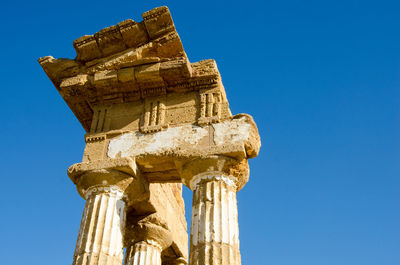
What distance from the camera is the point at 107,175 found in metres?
9.22

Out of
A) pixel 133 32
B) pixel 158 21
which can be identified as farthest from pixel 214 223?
pixel 133 32

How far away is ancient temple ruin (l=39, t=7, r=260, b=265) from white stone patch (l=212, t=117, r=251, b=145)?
21 millimetres

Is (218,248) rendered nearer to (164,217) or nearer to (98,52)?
(164,217)

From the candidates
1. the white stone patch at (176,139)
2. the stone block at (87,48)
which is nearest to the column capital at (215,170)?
the white stone patch at (176,139)

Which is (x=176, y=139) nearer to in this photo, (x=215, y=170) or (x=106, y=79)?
(x=215, y=170)

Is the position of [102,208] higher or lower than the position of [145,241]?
lower

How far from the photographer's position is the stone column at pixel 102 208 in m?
8.36

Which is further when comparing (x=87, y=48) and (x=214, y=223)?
(x=87, y=48)

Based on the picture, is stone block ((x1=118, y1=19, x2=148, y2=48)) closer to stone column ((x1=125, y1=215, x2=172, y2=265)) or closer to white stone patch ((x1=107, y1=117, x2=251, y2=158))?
white stone patch ((x1=107, y1=117, x2=251, y2=158))

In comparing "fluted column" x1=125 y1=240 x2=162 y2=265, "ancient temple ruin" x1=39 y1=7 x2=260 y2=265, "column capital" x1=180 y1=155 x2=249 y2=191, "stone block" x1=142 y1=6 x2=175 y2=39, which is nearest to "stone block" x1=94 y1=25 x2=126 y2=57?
"ancient temple ruin" x1=39 y1=7 x2=260 y2=265

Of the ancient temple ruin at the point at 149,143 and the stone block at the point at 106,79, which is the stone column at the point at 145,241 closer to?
the ancient temple ruin at the point at 149,143

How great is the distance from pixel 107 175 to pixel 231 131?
2.77 metres

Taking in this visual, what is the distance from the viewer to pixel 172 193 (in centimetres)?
1298

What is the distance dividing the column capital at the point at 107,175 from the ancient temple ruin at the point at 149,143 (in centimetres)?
2
